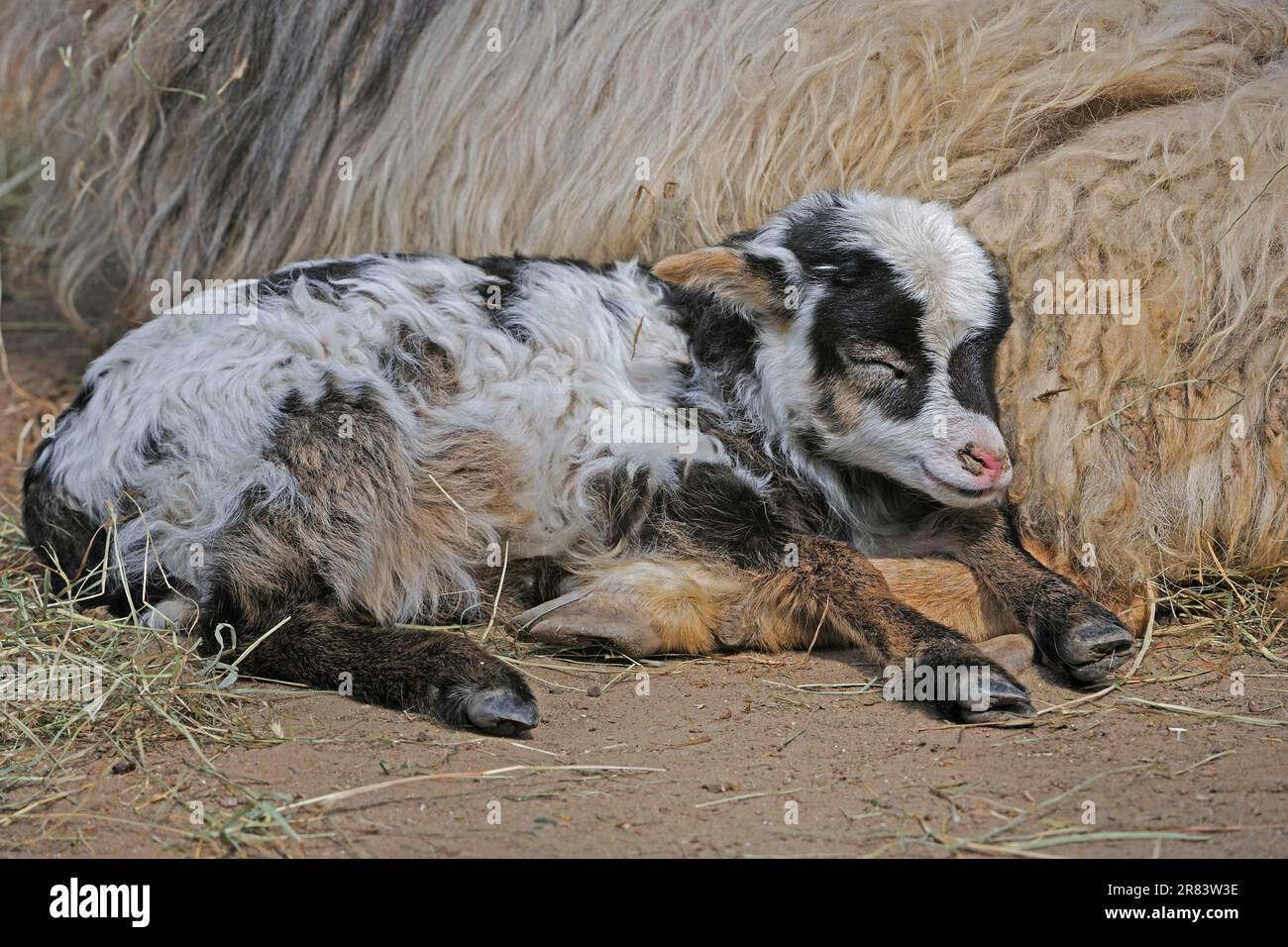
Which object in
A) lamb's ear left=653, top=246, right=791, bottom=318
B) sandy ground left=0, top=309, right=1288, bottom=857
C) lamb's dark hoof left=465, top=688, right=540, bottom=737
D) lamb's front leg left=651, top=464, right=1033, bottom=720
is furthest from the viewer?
lamb's ear left=653, top=246, right=791, bottom=318

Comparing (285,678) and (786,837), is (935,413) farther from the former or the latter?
(285,678)

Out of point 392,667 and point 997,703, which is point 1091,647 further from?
point 392,667

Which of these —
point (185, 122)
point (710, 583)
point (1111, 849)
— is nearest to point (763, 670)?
point (710, 583)

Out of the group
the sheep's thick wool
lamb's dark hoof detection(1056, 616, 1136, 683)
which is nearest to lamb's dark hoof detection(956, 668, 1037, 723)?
lamb's dark hoof detection(1056, 616, 1136, 683)

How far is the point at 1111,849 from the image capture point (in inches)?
104

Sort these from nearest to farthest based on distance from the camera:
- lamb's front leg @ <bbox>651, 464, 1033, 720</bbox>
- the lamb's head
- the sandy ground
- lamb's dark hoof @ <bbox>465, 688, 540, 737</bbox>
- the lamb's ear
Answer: the sandy ground < lamb's dark hoof @ <bbox>465, 688, 540, 737</bbox> < lamb's front leg @ <bbox>651, 464, 1033, 720</bbox> < the lamb's head < the lamb's ear

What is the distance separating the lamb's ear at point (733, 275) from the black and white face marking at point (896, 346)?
0.02 metres

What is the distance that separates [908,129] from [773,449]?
1.16 m

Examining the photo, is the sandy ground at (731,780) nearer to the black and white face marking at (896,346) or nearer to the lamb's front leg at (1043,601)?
the lamb's front leg at (1043,601)

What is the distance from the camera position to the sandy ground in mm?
2697

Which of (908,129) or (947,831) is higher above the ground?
(908,129)

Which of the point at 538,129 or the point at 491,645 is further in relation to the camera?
the point at 538,129

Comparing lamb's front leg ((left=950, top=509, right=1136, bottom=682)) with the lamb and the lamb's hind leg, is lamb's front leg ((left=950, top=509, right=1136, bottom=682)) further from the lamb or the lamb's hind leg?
the lamb's hind leg
